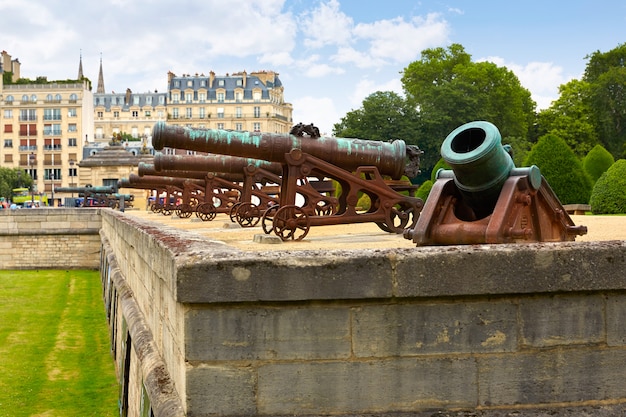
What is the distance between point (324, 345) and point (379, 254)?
0.48 meters

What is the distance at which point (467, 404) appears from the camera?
3.98 metres

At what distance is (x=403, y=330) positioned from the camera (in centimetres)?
396

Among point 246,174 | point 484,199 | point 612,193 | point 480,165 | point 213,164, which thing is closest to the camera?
point 480,165

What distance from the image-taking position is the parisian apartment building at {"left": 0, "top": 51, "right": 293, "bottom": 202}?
97938mm

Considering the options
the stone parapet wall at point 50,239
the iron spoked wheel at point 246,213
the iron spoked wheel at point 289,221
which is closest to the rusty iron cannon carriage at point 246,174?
the iron spoked wheel at point 246,213

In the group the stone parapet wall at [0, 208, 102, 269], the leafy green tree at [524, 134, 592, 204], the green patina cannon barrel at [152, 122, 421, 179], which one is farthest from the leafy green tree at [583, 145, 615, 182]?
the green patina cannon barrel at [152, 122, 421, 179]

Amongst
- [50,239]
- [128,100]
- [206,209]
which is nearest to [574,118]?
[50,239]

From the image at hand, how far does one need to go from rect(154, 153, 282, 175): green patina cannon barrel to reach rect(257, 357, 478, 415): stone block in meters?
11.8

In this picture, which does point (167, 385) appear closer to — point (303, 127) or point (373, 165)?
point (303, 127)

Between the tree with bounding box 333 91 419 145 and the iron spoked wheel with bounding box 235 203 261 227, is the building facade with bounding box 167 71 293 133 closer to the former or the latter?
the tree with bounding box 333 91 419 145

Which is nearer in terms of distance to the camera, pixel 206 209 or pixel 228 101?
pixel 206 209

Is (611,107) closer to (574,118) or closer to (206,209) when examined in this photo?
(574,118)

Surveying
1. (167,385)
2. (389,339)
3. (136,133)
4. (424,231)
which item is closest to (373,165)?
(424,231)

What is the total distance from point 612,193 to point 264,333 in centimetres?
1944
